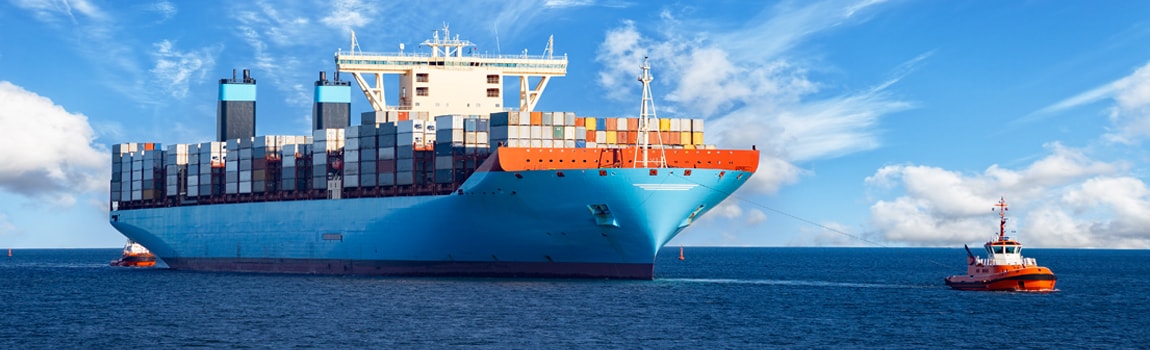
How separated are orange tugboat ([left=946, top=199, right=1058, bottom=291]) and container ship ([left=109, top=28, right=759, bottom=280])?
10.7 metres

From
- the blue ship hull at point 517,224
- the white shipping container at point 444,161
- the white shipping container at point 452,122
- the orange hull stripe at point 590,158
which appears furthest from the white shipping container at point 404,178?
the orange hull stripe at point 590,158

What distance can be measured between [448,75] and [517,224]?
16735 millimetres

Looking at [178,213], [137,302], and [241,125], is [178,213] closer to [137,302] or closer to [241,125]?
[241,125]

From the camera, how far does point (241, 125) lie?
8219 centimetres

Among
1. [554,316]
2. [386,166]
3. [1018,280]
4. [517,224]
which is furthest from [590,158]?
[1018,280]

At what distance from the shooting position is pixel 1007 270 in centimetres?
5012

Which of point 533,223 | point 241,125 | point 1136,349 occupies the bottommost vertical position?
point 1136,349

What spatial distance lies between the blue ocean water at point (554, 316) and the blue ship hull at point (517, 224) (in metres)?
→ 1.20

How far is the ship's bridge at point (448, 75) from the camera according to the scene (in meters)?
68.5

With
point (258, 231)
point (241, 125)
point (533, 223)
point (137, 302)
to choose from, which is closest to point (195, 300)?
point (137, 302)

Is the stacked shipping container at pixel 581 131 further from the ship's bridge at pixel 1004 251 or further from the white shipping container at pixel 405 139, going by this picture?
the ship's bridge at pixel 1004 251

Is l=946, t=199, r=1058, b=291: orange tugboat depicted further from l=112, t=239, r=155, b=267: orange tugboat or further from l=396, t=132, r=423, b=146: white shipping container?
→ l=112, t=239, r=155, b=267: orange tugboat

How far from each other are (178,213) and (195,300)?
91.2 ft

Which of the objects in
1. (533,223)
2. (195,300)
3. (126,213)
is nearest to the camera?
(195,300)
